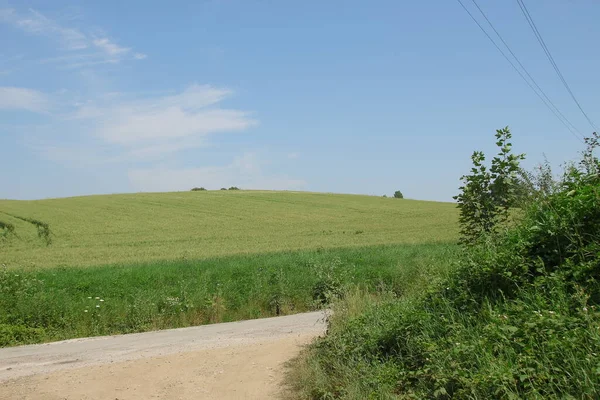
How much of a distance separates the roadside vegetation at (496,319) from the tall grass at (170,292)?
4853 mm

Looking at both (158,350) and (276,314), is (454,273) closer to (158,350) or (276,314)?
(158,350)

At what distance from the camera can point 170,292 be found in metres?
16.5

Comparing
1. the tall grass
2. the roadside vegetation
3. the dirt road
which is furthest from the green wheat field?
the dirt road

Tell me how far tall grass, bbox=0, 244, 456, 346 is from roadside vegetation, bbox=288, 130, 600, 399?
4.85m

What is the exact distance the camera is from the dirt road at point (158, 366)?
783cm

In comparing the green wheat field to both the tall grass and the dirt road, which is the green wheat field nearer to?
the tall grass

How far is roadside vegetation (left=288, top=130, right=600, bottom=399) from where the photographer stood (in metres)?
4.51

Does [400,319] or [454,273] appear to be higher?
[454,273]

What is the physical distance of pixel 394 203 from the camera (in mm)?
65812

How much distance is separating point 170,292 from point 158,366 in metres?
7.56

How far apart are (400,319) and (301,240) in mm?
28081

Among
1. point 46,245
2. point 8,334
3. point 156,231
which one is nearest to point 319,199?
point 156,231

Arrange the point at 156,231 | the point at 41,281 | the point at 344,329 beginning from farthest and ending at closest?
the point at 156,231, the point at 41,281, the point at 344,329

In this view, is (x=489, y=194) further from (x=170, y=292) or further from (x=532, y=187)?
(x=170, y=292)
